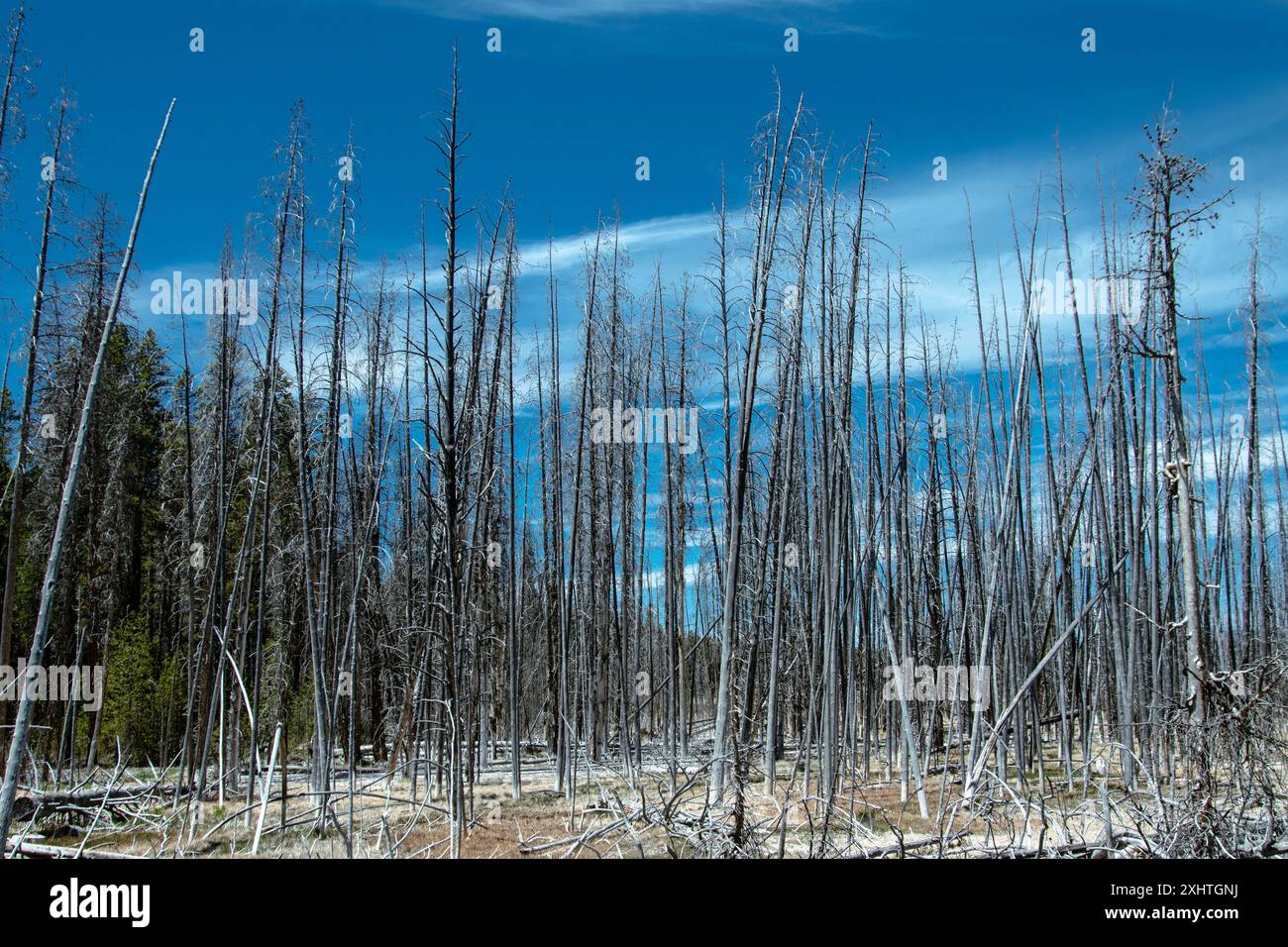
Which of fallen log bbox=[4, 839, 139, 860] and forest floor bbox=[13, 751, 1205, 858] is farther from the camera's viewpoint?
fallen log bbox=[4, 839, 139, 860]

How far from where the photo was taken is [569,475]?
14.8 metres

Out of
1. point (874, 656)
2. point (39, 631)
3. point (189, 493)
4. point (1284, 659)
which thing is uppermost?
point (189, 493)

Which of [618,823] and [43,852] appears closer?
[618,823]

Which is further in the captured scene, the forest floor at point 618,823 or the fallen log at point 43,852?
the fallen log at point 43,852

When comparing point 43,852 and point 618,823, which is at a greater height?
point 618,823

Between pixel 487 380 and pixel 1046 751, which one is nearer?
pixel 487 380

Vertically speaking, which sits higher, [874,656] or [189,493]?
[189,493]
